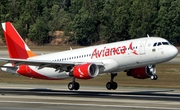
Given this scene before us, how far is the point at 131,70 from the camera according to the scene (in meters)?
53.1

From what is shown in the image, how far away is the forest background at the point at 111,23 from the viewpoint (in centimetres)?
14100

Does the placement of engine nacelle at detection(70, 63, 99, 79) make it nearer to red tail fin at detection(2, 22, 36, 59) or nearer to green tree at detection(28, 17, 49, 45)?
red tail fin at detection(2, 22, 36, 59)

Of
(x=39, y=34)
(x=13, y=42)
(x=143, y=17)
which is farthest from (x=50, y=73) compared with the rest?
(x=39, y=34)

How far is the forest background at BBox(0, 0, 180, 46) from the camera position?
5551 inches

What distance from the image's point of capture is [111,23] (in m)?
146

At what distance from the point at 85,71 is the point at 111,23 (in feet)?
322

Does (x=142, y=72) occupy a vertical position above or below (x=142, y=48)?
below

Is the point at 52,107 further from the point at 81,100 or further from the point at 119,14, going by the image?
the point at 119,14

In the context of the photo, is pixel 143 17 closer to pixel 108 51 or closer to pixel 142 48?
pixel 108 51

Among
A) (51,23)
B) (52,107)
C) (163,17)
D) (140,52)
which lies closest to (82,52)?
(140,52)

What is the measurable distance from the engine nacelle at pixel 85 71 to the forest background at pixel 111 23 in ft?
293

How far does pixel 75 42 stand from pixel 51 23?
15.1 metres

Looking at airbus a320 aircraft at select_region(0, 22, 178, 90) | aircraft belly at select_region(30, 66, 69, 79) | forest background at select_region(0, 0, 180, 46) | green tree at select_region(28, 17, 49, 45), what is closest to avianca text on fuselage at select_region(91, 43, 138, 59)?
airbus a320 aircraft at select_region(0, 22, 178, 90)

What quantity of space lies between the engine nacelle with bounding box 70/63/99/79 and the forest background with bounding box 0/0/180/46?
89.2 meters
